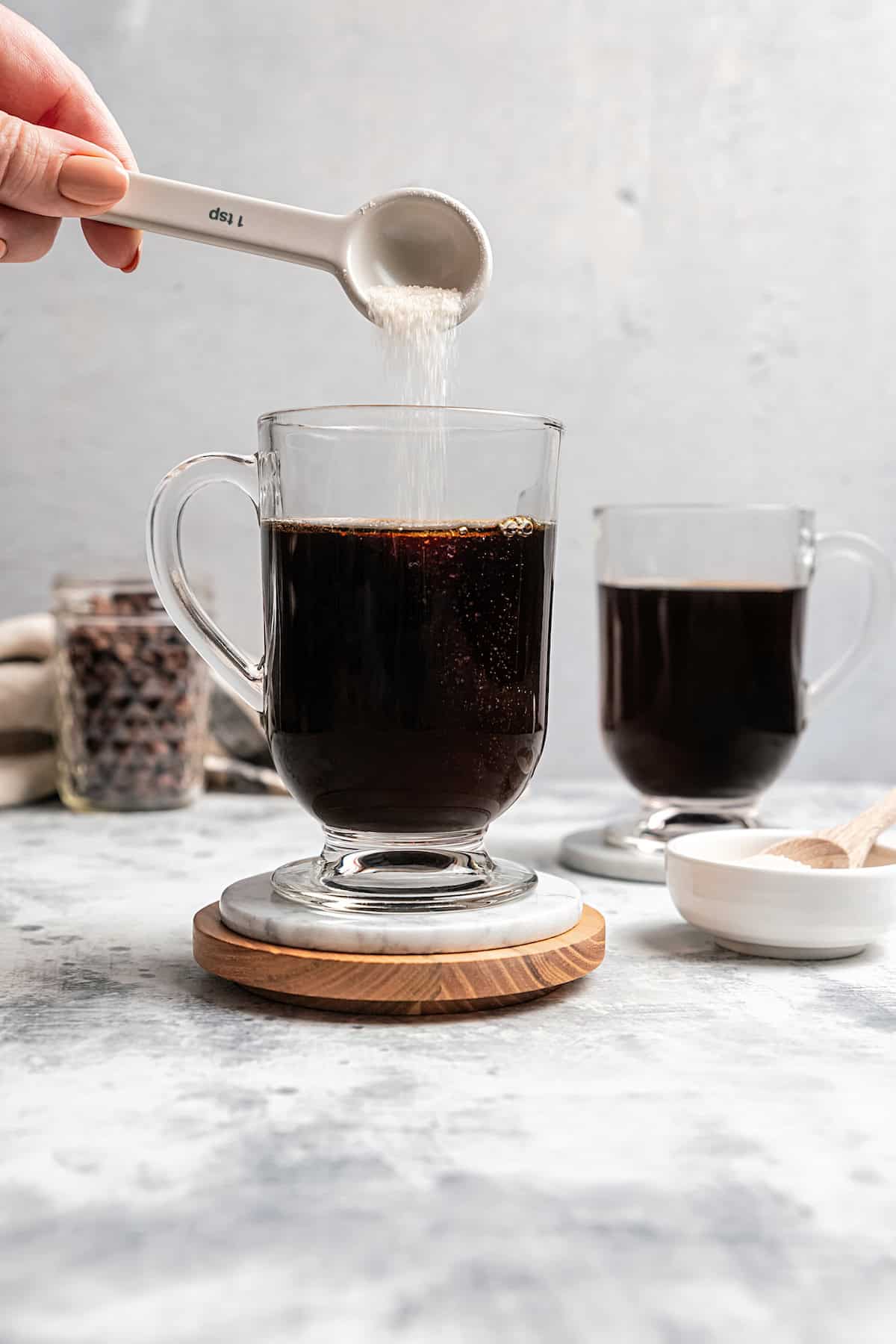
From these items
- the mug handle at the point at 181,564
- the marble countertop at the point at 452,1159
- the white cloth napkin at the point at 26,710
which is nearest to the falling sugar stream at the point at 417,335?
the mug handle at the point at 181,564

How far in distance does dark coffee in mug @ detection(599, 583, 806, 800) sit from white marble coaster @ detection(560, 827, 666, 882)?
78mm

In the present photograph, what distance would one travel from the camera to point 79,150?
33.4 inches

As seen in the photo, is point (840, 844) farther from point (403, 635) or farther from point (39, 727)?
point (39, 727)

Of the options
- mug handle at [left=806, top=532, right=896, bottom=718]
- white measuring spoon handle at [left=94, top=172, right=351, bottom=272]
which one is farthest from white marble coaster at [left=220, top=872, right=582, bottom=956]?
mug handle at [left=806, top=532, right=896, bottom=718]

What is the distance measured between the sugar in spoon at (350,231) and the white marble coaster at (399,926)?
0.39m

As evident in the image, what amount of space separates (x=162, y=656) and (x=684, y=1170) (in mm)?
934

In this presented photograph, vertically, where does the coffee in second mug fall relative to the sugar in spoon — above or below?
below

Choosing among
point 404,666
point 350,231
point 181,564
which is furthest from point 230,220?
point 404,666

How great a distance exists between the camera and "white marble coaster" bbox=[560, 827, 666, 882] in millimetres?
1052

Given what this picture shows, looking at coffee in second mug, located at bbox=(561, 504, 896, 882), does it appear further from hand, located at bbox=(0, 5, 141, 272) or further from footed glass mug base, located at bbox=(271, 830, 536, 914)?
hand, located at bbox=(0, 5, 141, 272)

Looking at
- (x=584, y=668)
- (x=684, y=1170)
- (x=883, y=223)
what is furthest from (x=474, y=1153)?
(x=883, y=223)

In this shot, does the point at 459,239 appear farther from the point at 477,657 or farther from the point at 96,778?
the point at 96,778

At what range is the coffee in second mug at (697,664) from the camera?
3.62 feet

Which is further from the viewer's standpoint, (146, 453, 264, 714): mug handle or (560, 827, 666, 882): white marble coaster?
(560, 827, 666, 882): white marble coaster
